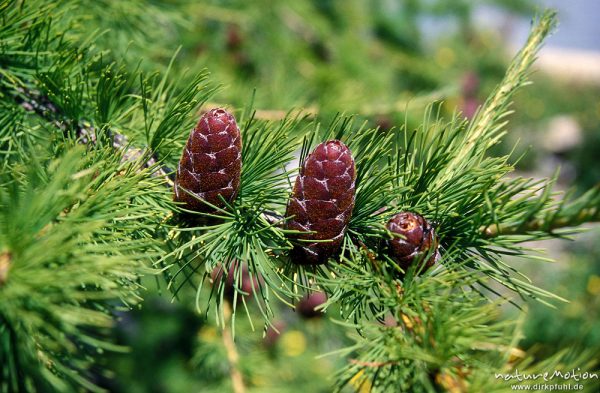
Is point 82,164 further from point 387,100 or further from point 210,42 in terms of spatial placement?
point 210,42

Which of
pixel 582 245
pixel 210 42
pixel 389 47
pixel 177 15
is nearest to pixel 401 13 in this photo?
pixel 389 47

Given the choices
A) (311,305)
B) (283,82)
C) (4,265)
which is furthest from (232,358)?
(4,265)

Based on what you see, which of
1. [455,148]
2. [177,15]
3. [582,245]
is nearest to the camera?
[455,148]

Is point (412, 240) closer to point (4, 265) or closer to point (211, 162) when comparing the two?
point (211, 162)

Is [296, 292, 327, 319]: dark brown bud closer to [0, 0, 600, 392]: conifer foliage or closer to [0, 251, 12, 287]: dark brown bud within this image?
[0, 0, 600, 392]: conifer foliage

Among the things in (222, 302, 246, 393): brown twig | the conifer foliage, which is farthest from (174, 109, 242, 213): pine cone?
(222, 302, 246, 393): brown twig

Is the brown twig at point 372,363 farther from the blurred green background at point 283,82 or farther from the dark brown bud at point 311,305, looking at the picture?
the dark brown bud at point 311,305
